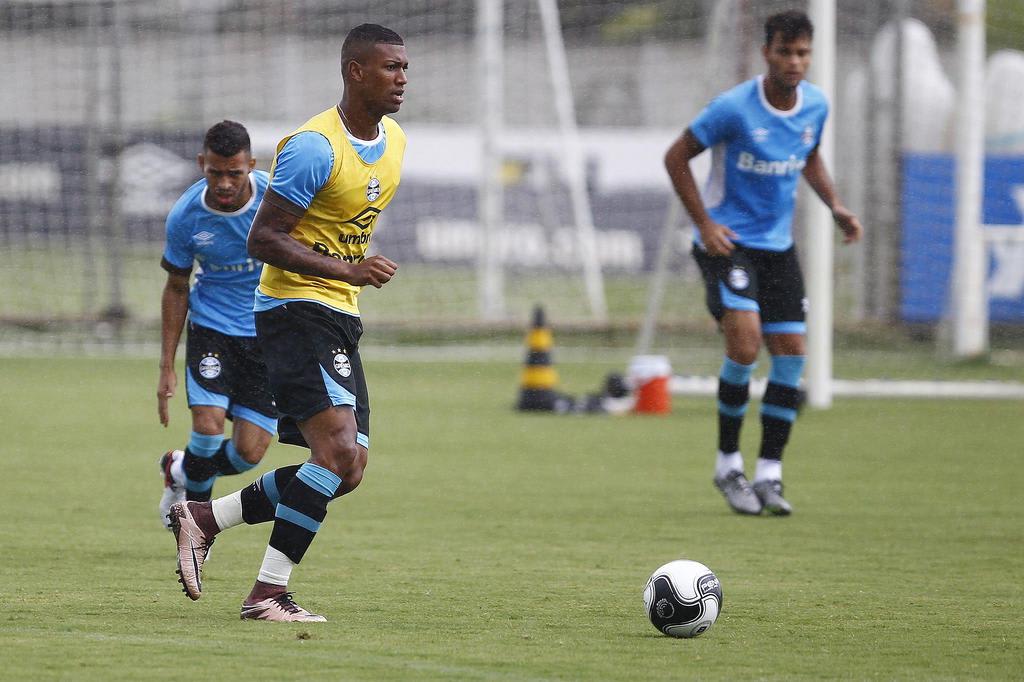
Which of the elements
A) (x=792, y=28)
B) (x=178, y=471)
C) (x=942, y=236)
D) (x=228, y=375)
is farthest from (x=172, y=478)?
(x=942, y=236)

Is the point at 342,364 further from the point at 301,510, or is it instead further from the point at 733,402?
the point at 733,402

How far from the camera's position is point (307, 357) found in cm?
529

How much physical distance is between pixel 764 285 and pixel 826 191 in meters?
0.62

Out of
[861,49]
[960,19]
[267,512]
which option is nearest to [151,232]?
[861,49]

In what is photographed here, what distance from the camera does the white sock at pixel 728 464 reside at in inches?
326

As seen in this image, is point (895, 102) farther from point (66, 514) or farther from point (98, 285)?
point (66, 514)

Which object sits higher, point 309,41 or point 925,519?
point 309,41

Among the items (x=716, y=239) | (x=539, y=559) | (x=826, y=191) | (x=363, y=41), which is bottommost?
(x=539, y=559)

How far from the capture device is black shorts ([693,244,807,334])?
324 inches

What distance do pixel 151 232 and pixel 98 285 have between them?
173 centimetres

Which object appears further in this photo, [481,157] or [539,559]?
[481,157]

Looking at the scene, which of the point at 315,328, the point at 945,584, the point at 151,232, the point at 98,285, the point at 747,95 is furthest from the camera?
the point at 98,285

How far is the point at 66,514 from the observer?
7809mm

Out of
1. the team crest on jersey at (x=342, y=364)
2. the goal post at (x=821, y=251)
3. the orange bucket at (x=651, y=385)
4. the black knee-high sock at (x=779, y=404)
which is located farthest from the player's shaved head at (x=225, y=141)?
the orange bucket at (x=651, y=385)
